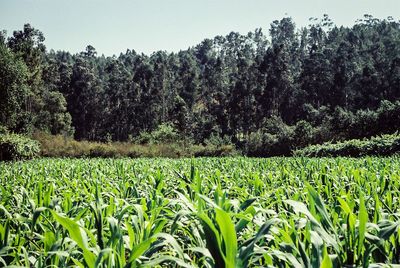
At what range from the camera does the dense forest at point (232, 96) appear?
110ft

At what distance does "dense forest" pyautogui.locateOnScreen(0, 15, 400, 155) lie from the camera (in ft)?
110

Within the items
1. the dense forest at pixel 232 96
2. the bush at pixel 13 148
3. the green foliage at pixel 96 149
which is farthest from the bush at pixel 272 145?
the bush at pixel 13 148

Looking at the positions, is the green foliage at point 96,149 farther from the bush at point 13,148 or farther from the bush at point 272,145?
the bush at point 272,145

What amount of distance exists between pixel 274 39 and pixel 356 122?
78.7m

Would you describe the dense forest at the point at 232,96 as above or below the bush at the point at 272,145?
above

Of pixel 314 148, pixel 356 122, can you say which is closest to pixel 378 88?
pixel 356 122

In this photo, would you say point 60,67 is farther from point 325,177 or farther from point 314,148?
point 325,177

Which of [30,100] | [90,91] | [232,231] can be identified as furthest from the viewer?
[90,91]

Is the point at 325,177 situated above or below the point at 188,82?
below

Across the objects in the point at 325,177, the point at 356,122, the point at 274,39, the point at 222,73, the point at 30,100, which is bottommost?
the point at 325,177

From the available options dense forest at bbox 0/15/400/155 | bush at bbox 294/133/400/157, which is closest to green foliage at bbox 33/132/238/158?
dense forest at bbox 0/15/400/155

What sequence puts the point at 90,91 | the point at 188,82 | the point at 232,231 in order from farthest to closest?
the point at 188,82
the point at 90,91
the point at 232,231

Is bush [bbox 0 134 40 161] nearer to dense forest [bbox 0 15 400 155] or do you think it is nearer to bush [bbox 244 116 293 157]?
dense forest [bbox 0 15 400 155]

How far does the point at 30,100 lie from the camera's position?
48438 mm
